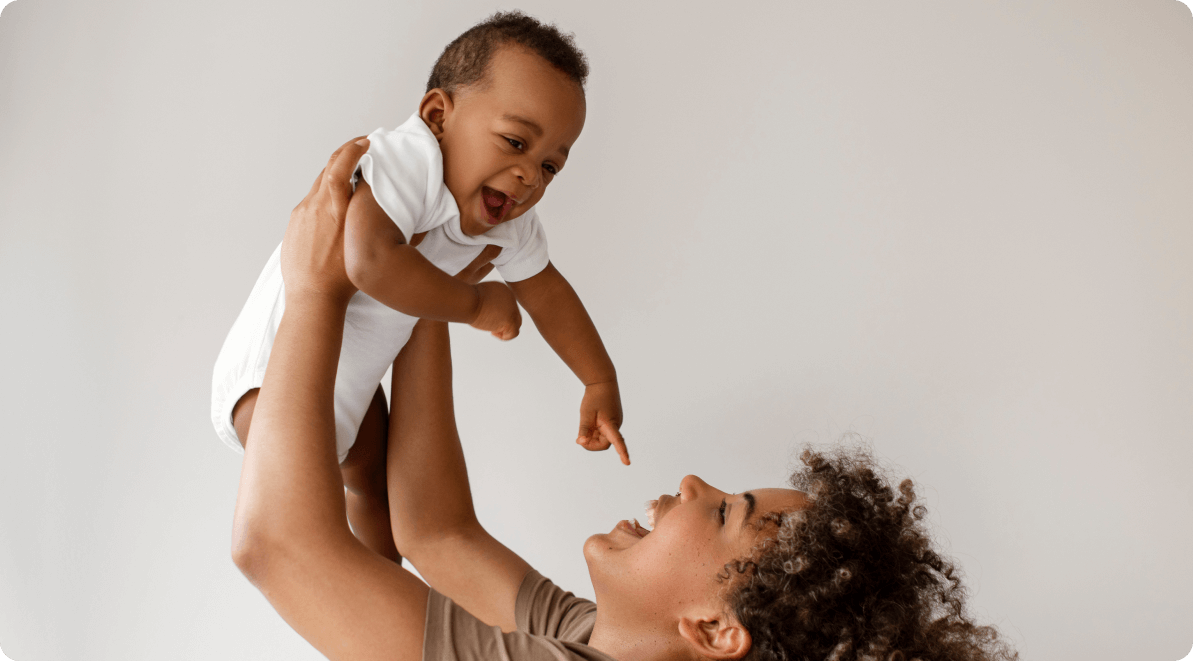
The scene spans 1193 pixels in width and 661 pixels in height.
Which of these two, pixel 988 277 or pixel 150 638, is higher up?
pixel 988 277

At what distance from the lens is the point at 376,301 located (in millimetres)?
1032

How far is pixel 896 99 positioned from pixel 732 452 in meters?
0.77

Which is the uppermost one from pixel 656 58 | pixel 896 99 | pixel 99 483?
pixel 656 58

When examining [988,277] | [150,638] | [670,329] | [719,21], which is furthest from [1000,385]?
[150,638]

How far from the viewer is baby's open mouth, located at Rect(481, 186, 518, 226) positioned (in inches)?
41.3

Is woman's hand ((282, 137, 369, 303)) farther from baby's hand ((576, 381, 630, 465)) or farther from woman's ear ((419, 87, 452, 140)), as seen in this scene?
baby's hand ((576, 381, 630, 465))

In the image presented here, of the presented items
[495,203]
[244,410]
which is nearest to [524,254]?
[495,203]

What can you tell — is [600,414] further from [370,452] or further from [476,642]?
[476,642]

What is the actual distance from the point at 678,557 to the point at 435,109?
0.70m

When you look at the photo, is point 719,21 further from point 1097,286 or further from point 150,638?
point 150,638

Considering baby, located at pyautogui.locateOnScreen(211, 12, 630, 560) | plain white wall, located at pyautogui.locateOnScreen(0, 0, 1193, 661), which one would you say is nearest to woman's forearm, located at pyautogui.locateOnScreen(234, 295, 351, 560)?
A: baby, located at pyautogui.locateOnScreen(211, 12, 630, 560)

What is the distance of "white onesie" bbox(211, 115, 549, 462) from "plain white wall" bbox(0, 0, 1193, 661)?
52 cm

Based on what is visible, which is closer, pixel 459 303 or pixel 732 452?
pixel 459 303

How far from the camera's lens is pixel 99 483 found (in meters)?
1.58
